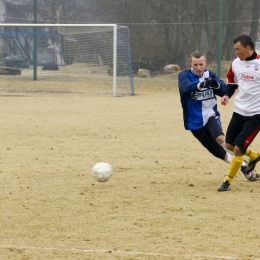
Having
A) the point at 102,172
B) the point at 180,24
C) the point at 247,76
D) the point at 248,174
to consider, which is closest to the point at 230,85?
the point at 247,76

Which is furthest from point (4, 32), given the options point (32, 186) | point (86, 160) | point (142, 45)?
point (32, 186)

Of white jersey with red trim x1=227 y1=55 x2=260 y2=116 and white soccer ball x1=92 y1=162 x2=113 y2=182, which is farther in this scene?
white soccer ball x1=92 y1=162 x2=113 y2=182

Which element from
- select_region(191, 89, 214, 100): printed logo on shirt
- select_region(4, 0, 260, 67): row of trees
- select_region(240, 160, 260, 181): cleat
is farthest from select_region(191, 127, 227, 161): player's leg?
select_region(4, 0, 260, 67): row of trees

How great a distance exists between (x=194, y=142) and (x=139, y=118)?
359 cm

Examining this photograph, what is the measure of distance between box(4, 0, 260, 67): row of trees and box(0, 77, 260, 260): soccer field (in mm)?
11422

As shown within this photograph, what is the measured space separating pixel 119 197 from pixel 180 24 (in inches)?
714

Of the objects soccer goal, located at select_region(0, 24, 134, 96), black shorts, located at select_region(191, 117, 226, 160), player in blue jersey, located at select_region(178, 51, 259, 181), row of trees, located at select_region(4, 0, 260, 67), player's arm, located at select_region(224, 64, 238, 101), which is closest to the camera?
player's arm, located at select_region(224, 64, 238, 101)

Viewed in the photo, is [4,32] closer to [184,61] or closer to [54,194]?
[184,61]

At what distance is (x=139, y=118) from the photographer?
1431 cm

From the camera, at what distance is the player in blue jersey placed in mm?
7438

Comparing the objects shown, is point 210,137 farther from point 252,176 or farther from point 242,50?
point 242,50

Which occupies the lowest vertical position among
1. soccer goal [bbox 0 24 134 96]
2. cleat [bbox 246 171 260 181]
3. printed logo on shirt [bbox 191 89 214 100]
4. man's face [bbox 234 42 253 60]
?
soccer goal [bbox 0 24 134 96]

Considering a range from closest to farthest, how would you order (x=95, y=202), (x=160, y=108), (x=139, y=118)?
(x=95, y=202) → (x=139, y=118) → (x=160, y=108)

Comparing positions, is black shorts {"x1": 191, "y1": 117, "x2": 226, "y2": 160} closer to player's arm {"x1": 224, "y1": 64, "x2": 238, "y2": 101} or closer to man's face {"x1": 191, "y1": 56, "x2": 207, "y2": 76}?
player's arm {"x1": 224, "y1": 64, "x2": 238, "y2": 101}
